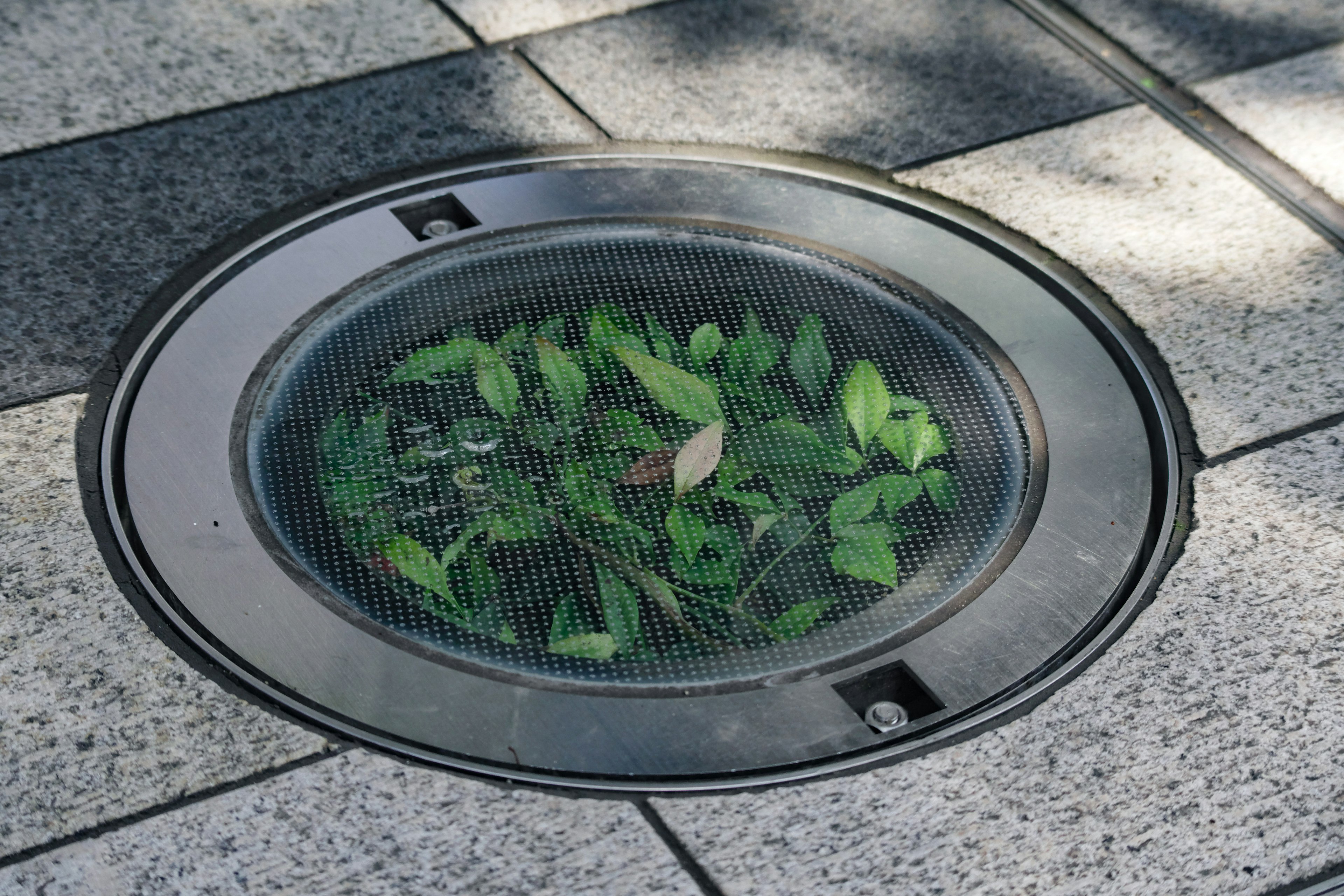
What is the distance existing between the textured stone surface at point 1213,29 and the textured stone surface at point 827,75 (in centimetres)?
16

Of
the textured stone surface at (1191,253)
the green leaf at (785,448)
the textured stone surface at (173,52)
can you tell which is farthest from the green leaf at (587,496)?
the textured stone surface at (173,52)

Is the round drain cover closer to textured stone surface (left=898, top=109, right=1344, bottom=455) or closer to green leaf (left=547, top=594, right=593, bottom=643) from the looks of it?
green leaf (left=547, top=594, right=593, bottom=643)

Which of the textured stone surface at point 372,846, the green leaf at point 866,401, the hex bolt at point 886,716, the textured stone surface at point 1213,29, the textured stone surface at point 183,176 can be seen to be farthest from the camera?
the textured stone surface at point 1213,29

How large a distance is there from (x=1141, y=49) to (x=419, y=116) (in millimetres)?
1483

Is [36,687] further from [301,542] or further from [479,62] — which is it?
[479,62]

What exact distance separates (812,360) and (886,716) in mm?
619

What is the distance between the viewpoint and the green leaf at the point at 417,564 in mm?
1582

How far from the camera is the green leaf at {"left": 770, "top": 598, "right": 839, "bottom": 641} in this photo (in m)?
1.56

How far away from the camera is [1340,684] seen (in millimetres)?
1516

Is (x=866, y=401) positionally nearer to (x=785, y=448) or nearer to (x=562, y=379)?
(x=785, y=448)

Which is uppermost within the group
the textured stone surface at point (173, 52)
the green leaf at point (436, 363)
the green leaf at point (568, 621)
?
the textured stone surface at point (173, 52)

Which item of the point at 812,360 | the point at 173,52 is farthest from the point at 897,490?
the point at 173,52

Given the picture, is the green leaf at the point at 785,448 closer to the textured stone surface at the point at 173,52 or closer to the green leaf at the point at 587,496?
the green leaf at the point at 587,496

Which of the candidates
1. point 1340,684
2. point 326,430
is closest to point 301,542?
point 326,430
